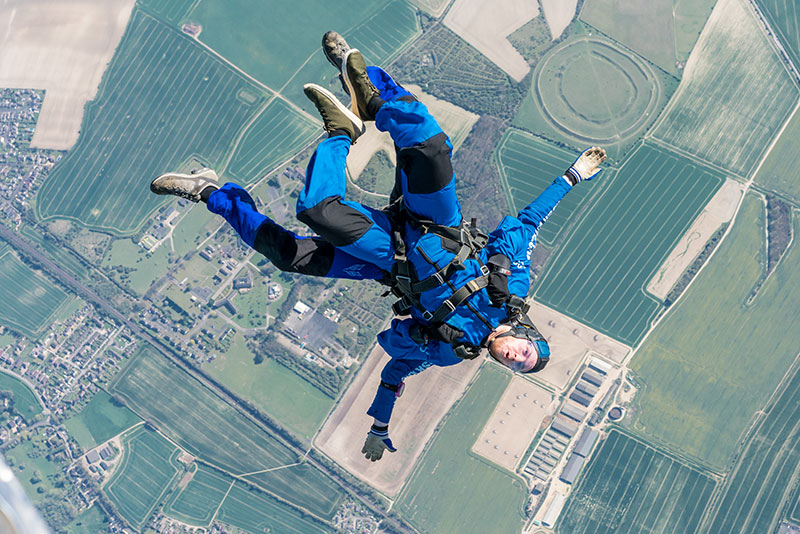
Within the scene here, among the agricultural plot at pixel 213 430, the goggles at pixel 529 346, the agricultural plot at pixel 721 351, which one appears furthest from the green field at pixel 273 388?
the goggles at pixel 529 346

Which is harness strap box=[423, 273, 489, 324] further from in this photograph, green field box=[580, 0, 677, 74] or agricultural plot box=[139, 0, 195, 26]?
agricultural plot box=[139, 0, 195, 26]

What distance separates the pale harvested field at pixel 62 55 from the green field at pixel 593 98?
59.0 ft

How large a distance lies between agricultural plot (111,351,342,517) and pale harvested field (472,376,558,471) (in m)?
6.13

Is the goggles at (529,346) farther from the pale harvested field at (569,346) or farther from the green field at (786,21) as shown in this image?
the green field at (786,21)

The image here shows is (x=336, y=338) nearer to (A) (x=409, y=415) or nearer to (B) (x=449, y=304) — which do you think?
(A) (x=409, y=415)

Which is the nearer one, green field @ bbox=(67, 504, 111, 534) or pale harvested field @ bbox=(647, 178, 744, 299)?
pale harvested field @ bbox=(647, 178, 744, 299)

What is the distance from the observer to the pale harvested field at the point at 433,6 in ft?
81.4

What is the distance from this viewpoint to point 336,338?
23188mm

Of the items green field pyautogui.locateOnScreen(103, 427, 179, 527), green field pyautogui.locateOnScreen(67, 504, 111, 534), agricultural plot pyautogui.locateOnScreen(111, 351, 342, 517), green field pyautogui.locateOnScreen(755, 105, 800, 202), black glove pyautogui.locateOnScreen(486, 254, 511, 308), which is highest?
green field pyautogui.locateOnScreen(755, 105, 800, 202)

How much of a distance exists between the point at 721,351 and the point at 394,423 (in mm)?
13055

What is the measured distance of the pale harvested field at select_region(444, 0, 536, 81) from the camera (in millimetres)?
24641

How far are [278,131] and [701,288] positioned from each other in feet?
59.0

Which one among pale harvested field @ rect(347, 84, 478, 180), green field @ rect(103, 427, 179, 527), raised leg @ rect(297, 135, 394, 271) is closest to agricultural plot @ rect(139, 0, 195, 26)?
pale harvested field @ rect(347, 84, 478, 180)

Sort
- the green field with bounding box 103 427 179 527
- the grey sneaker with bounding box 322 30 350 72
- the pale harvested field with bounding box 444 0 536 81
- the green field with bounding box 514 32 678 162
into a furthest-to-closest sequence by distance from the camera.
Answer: the pale harvested field with bounding box 444 0 536 81
the green field with bounding box 514 32 678 162
the green field with bounding box 103 427 179 527
the grey sneaker with bounding box 322 30 350 72
